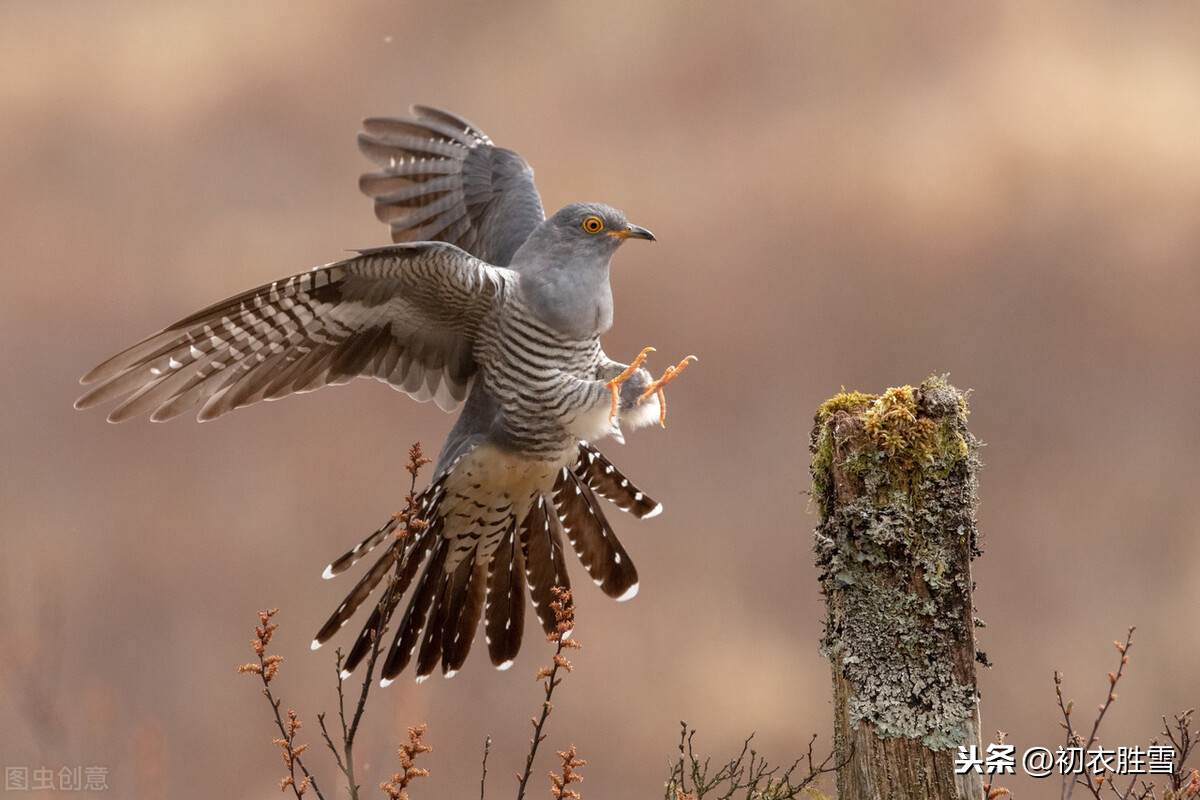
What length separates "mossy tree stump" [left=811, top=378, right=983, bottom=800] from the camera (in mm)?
1814

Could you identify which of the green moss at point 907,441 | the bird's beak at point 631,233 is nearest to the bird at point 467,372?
the bird's beak at point 631,233

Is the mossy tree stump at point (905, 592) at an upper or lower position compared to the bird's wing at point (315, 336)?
lower

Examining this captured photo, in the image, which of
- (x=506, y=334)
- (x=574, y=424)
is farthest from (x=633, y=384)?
(x=506, y=334)

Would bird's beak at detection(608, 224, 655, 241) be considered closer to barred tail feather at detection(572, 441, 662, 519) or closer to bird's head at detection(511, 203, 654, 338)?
bird's head at detection(511, 203, 654, 338)

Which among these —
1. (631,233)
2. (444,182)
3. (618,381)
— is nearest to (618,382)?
→ (618,381)

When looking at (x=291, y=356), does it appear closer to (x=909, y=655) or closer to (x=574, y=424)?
(x=574, y=424)

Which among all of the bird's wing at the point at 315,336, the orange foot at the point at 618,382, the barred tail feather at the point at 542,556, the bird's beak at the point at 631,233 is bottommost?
the barred tail feather at the point at 542,556

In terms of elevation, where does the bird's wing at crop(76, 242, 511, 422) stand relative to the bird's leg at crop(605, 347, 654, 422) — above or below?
above

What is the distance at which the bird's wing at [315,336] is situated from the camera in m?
2.06

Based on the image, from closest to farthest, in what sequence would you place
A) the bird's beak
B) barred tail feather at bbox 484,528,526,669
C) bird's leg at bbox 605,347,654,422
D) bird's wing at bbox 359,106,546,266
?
bird's leg at bbox 605,347,654,422
the bird's beak
barred tail feather at bbox 484,528,526,669
bird's wing at bbox 359,106,546,266

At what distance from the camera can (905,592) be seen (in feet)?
6.03

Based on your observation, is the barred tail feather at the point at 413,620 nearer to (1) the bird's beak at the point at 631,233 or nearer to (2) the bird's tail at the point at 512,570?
(2) the bird's tail at the point at 512,570

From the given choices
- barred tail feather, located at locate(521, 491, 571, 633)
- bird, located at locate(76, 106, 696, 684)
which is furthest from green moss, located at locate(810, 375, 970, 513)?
barred tail feather, located at locate(521, 491, 571, 633)

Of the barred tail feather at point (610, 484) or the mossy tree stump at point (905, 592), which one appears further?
the barred tail feather at point (610, 484)
